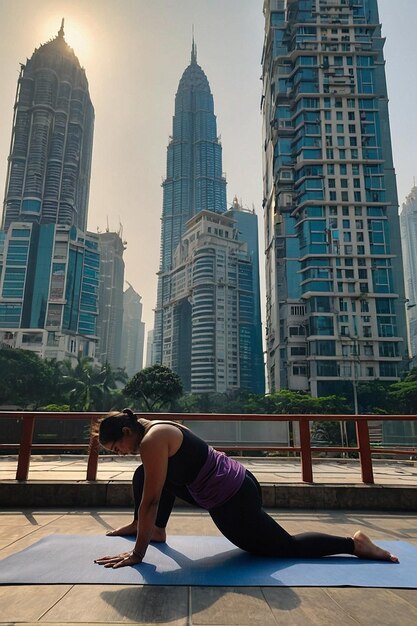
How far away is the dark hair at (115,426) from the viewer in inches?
102

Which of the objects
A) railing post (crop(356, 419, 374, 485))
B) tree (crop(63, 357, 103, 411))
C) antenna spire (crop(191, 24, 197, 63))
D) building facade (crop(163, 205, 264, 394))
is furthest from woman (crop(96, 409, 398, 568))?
antenna spire (crop(191, 24, 197, 63))

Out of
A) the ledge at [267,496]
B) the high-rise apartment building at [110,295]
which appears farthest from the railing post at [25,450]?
the high-rise apartment building at [110,295]

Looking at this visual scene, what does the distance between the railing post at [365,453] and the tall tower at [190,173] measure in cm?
14397

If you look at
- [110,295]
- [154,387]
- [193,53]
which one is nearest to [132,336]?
[110,295]

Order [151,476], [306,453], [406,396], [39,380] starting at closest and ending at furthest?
[151,476]
[306,453]
[406,396]
[39,380]

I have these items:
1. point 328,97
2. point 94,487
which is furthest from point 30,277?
point 94,487

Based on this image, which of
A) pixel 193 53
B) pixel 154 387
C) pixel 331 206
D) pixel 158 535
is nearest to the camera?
pixel 158 535

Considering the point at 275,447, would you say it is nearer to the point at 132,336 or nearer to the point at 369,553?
the point at 369,553

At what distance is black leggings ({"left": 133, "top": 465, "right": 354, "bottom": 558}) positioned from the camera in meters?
2.56

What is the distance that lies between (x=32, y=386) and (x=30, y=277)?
4856 cm

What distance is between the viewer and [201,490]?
101 inches

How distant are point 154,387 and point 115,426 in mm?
45766

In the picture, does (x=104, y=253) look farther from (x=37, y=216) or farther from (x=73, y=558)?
(x=73, y=558)

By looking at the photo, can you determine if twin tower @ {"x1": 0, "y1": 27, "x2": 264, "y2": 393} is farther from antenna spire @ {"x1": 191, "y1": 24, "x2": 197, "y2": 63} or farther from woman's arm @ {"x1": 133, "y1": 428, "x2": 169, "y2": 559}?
woman's arm @ {"x1": 133, "y1": 428, "x2": 169, "y2": 559}
